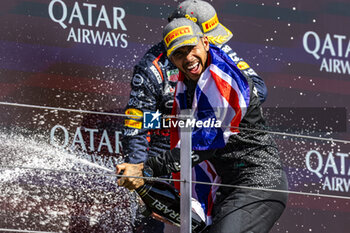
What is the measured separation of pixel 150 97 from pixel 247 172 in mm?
646

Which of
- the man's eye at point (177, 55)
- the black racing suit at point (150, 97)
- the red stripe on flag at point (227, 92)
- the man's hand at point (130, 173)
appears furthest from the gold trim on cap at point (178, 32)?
the black racing suit at point (150, 97)

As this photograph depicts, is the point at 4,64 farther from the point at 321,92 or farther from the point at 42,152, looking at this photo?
the point at 321,92

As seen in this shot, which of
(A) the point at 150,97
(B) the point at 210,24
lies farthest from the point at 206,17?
(A) the point at 150,97

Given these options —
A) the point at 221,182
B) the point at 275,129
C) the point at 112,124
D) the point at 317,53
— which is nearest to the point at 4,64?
the point at 112,124

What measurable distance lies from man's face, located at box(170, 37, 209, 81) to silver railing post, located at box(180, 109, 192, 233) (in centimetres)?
20

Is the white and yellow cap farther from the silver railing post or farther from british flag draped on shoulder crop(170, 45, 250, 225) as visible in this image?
the silver railing post

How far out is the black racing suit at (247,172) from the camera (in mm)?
2422

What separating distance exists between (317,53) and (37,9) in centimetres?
127

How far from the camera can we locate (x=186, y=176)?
2.28 metres

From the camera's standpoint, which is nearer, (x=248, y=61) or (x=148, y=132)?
(x=148, y=132)

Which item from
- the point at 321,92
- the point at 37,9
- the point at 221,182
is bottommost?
the point at 221,182

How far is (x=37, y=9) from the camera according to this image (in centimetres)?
301

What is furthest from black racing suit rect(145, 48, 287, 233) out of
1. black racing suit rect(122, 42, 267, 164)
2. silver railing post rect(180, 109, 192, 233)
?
black racing suit rect(122, 42, 267, 164)

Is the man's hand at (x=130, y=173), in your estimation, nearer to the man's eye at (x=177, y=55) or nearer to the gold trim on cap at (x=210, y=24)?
the man's eye at (x=177, y=55)
